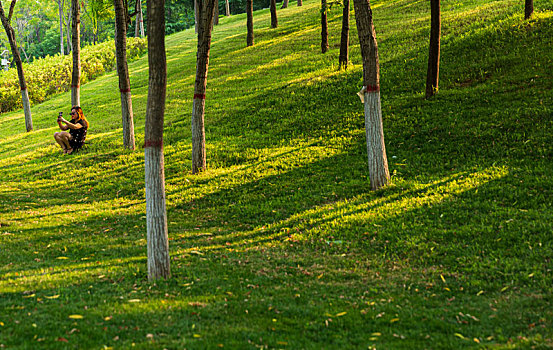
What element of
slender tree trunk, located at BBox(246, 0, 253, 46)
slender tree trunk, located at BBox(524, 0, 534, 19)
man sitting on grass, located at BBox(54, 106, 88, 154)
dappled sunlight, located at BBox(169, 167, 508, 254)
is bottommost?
dappled sunlight, located at BBox(169, 167, 508, 254)

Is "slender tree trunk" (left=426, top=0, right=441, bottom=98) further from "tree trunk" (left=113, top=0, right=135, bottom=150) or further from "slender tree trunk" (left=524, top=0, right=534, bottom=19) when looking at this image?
"tree trunk" (left=113, top=0, right=135, bottom=150)

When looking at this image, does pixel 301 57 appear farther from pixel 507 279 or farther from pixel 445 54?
pixel 507 279

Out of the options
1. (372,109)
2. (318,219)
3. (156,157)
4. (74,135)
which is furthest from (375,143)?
(74,135)

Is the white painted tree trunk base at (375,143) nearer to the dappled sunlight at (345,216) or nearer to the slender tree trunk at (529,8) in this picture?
the dappled sunlight at (345,216)

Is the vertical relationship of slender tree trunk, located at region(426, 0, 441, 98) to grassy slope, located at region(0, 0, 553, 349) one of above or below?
above

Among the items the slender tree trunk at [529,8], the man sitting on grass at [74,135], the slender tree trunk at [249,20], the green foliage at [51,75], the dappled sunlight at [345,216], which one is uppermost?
the slender tree trunk at [249,20]

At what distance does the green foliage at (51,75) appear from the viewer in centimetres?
2934

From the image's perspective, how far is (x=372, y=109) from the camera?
30.4 ft

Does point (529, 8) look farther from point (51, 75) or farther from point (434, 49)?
point (51, 75)

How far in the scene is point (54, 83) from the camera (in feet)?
108

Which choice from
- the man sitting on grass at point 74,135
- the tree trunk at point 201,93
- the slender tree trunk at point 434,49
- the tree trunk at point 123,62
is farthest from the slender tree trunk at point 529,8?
the man sitting on grass at point 74,135

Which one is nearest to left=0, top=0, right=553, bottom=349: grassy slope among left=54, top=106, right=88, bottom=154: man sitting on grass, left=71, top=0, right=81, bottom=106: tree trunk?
left=54, top=106, right=88, bottom=154: man sitting on grass

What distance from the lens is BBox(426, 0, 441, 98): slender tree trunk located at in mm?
12625

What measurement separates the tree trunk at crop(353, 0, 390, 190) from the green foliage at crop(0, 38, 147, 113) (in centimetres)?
2716
